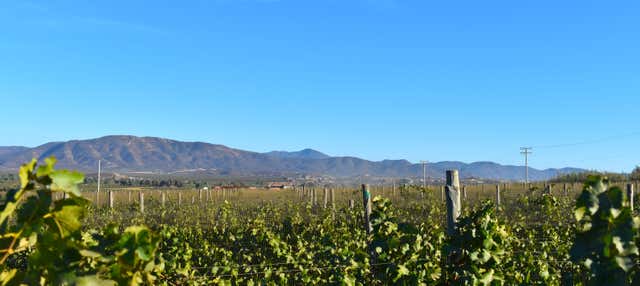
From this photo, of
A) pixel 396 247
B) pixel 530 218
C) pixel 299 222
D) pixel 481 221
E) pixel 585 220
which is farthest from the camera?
pixel 530 218

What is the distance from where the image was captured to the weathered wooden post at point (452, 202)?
5.17 meters

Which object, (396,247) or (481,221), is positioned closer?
(481,221)

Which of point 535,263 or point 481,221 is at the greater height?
point 481,221

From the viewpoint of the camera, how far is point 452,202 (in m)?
5.32

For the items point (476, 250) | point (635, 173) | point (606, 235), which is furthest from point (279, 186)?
point (606, 235)

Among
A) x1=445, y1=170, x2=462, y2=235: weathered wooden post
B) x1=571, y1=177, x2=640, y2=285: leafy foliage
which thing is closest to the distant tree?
x1=445, y1=170, x2=462, y2=235: weathered wooden post

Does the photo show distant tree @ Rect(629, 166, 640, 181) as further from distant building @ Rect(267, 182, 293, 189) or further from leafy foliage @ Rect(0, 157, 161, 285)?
leafy foliage @ Rect(0, 157, 161, 285)

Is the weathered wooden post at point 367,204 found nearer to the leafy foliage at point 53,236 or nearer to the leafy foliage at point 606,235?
the leafy foliage at point 606,235

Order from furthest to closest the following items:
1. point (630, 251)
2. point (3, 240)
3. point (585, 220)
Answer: point (585, 220)
point (630, 251)
point (3, 240)

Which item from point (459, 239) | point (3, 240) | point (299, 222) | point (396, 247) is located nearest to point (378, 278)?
point (396, 247)

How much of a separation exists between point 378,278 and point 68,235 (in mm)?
3778

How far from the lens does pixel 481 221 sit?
16.1 feet

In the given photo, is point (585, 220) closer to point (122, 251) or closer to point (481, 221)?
point (481, 221)

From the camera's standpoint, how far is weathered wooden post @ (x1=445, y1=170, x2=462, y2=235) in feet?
17.0
